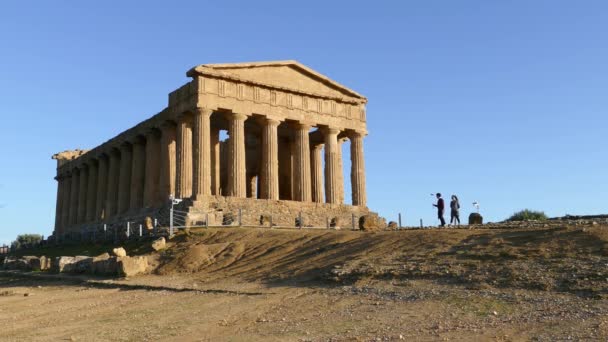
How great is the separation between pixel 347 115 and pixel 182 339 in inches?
1531

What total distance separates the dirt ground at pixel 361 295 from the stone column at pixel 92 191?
37.3 m

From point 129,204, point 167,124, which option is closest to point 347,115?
→ point 167,124

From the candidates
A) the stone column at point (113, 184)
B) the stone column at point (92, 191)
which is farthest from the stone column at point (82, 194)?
the stone column at point (113, 184)

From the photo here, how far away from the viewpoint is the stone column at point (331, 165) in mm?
48281

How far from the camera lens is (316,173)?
50938 millimetres

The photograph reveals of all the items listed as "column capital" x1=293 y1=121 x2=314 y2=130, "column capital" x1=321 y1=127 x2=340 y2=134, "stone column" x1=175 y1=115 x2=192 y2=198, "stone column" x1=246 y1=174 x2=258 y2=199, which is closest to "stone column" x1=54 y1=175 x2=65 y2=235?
"stone column" x1=246 y1=174 x2=258 y2=199

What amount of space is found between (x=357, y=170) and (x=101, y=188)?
25515 mm

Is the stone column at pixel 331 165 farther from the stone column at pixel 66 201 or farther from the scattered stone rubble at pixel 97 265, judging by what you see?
the stone column at pixel 66 201

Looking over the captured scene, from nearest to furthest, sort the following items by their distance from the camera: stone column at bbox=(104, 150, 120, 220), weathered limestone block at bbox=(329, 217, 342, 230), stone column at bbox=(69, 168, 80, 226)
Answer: weathered limestone block at bbox=(329, 217, 342, 230)
stone column at bbox=(104, 150, 120, 220)
stone column at bbox=(69, 168, 80, 226)

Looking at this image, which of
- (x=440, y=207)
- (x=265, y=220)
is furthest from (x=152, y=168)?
(x=440, y=207)

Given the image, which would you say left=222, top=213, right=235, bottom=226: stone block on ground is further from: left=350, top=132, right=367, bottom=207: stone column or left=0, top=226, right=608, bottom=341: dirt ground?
left=350, top=132, right=367, bottom=207: stone column

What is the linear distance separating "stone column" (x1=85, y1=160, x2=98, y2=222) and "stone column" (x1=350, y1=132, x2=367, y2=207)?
88.4 ft

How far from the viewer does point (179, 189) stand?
4272 centimetres

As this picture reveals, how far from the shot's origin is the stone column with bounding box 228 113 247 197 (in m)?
42.5
